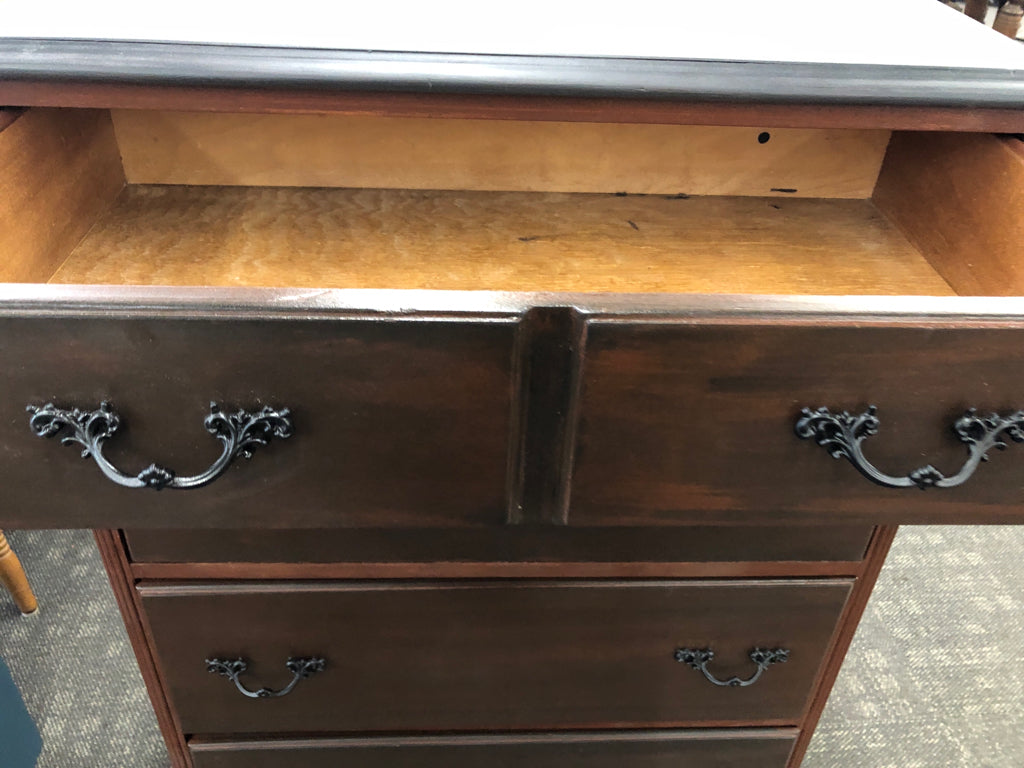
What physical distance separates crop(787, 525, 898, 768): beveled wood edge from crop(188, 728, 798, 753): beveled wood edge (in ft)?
0.09

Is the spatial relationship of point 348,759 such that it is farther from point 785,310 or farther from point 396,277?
point 785,310

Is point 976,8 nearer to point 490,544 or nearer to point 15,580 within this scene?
point 490,544

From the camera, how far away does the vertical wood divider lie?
1.35 ft

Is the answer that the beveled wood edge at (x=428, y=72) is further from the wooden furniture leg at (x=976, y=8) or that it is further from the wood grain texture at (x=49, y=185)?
the wooden furniture leg at (x=976, y=8)

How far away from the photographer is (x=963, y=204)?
→ 613 mm

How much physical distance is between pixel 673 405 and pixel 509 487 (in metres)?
0.11

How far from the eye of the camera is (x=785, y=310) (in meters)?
0.41

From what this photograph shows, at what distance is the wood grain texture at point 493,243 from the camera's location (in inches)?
23.4

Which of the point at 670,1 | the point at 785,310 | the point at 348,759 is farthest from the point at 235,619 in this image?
the point at 670,1

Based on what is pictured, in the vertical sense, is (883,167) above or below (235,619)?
above

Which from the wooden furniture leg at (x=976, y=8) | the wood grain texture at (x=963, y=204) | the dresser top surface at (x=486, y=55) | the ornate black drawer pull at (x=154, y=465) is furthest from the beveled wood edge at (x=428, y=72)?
the wooden furniture leg at (x=976, y=8)

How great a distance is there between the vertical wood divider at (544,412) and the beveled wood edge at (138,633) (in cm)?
28

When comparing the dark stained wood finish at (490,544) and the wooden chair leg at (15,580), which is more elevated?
the dark stained wood finish at (490,544)

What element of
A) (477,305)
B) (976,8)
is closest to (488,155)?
(477,305)
